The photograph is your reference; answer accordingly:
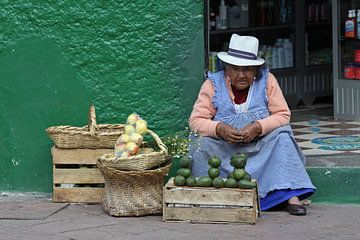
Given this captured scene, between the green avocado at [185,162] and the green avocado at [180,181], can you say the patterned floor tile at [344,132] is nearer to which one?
the green avocado at [185,162]

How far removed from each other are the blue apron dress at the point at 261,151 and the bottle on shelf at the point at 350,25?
2940 millimetres

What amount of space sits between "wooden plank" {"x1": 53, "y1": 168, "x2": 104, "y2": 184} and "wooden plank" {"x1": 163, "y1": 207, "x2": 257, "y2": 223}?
2.51 feet

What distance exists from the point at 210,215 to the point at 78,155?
3.93 ft

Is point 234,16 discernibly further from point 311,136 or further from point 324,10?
point 311,136

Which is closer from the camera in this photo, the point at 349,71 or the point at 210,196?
the point at 210,196

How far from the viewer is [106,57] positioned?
25.4ft

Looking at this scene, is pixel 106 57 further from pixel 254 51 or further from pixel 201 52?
pixel 254 51

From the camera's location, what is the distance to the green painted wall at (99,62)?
25.3 feet

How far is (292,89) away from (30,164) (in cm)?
446

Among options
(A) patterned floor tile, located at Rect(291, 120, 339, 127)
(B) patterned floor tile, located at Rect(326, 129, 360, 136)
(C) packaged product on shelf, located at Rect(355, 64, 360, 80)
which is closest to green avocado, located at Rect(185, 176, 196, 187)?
(B) patterned floor tile, located at Rect(326, 129, 360, 136)

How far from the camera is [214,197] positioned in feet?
22.5

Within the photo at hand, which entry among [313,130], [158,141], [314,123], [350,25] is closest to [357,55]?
[350,25]

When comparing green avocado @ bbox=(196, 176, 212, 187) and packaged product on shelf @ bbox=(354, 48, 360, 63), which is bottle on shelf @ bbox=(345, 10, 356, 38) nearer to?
packaged product on shelf @ bbox=(354, 48, 360, 63)

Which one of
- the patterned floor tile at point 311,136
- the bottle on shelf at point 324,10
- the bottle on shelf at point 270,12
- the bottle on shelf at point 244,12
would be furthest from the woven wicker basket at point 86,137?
the bottle on shelf at point 324,10
